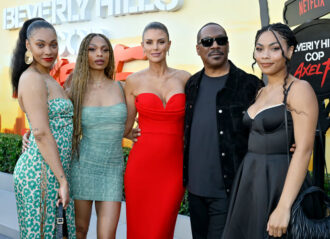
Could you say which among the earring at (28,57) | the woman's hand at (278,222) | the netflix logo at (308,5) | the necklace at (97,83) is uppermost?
the netflix logo at (308,5)

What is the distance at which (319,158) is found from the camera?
305 centimetres

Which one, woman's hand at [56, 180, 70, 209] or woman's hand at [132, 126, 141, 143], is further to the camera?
woman's hand at [132, 126, 141, 143]

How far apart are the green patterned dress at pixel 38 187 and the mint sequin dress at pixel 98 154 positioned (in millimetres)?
339

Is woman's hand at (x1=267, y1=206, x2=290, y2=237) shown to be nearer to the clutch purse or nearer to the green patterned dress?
the clutch purse

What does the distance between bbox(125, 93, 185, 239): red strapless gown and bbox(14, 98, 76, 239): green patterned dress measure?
26.6 inches

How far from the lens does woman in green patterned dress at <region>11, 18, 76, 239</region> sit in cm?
279

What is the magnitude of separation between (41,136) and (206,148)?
115cm

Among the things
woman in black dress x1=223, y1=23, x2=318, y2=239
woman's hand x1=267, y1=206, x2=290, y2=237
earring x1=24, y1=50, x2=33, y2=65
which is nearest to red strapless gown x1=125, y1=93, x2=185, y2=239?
woman in black dress x1=223, y1=23, x2=318, y2=239

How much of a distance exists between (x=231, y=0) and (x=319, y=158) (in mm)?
3453

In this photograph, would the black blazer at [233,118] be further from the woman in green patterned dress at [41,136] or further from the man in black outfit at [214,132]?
the woman in green patterned dress at [41,136]

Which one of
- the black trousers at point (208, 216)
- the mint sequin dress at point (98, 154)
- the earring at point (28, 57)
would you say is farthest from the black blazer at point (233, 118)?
the earring at point (28, 57)

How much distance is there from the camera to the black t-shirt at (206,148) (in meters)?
2.98

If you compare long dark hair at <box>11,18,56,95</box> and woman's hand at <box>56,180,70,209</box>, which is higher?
long dark hair at <box>11,18,56,95</box>

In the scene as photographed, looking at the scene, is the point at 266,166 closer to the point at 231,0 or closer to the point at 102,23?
the point at 231,0
